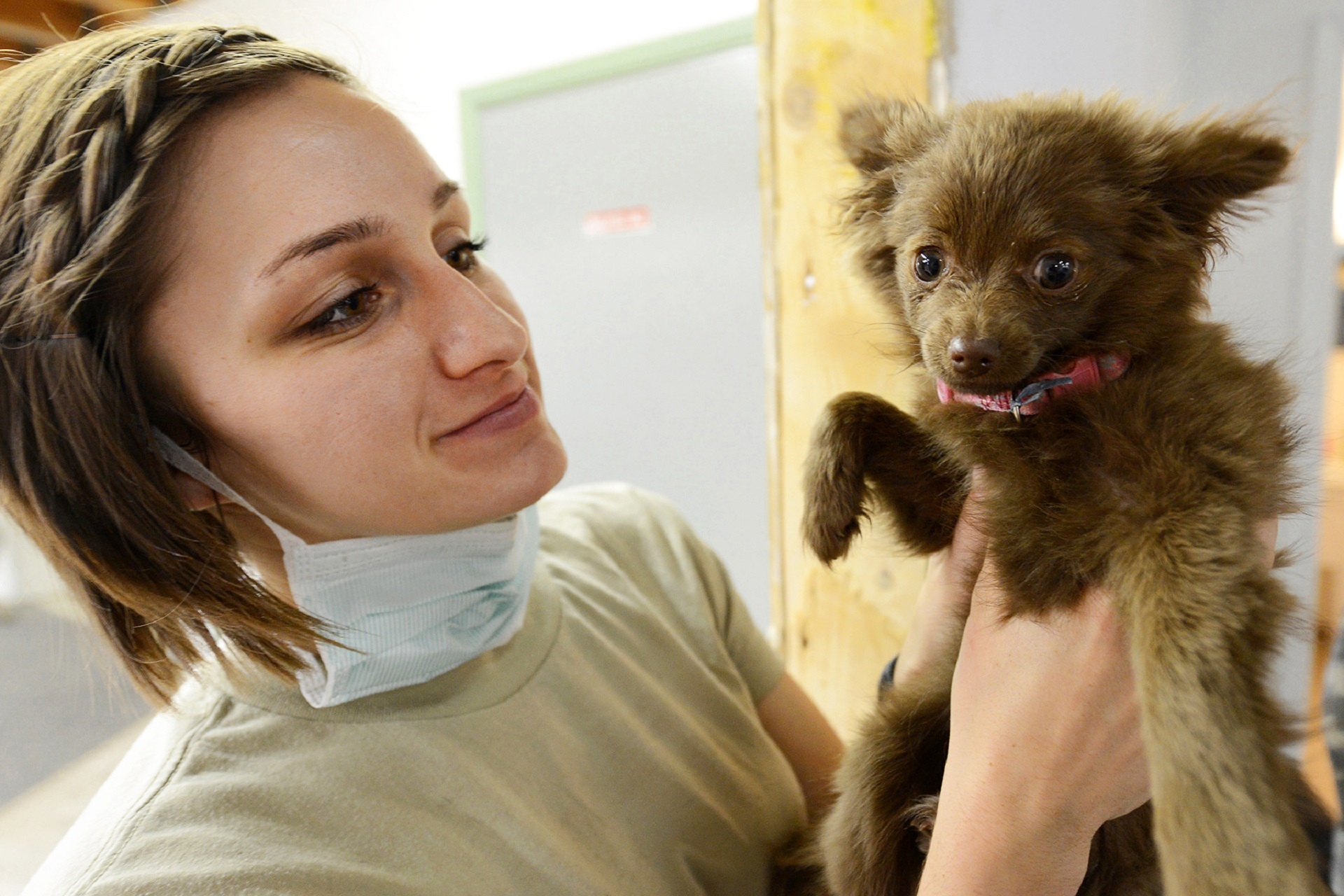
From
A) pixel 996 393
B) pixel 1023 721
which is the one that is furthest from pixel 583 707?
pixel 996 393

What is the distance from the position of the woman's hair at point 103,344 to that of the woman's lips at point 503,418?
0.32m

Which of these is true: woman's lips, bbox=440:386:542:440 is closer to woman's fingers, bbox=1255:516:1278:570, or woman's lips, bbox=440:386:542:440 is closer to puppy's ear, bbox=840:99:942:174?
puppy's ear, bbox=840:99:942:174

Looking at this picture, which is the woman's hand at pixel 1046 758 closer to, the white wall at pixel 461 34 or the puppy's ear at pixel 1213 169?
the puppy's ear at pixel 1213 169

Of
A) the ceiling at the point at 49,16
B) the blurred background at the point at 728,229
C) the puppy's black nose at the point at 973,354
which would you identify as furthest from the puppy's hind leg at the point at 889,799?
the ceiling at the point at 49,16

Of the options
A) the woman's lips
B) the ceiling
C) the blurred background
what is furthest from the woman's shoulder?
the ceiling

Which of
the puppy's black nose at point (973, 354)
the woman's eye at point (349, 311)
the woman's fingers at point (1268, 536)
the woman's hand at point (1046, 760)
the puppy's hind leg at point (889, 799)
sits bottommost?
the puppy's hind leg at point (889, 799)

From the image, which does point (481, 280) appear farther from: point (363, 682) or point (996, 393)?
point (996, 393)

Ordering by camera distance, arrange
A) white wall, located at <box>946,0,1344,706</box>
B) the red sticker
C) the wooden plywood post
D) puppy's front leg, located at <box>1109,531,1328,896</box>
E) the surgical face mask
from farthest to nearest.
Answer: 1. the red sticker
2. the wooden plywood post
3. white wall, located at <box>946,0,1344,706</box>
4. the surgical face mask
5. puppy's front leg, located at <box>1109,531,1328,896</box>

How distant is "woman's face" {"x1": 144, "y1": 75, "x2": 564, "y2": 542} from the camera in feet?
3.13

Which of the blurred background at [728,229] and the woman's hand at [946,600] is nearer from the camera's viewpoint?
the woman's hand at [946,600]

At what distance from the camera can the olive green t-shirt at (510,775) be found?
2.89 ft

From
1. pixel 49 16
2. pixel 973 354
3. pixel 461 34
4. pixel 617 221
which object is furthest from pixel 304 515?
pixel 461 34

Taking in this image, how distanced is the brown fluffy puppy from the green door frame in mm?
2234

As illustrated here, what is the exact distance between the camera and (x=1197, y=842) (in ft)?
2.35
